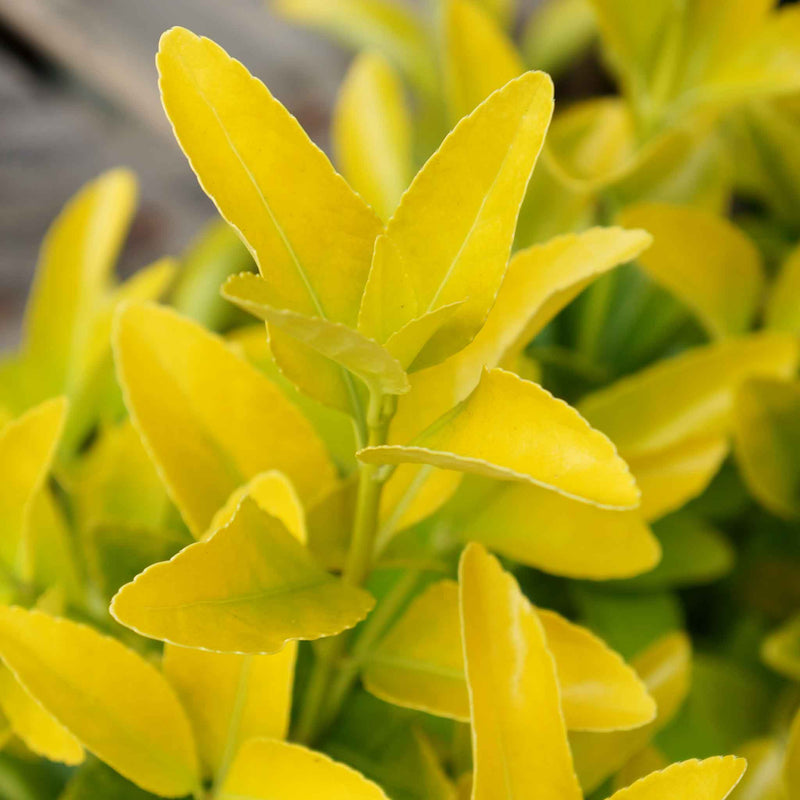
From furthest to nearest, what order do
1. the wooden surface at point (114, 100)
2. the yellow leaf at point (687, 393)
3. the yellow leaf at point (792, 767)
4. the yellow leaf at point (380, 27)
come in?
the wooden surface at point (114, 100) → the yellow leaf at point (380, 27) → the yellow leaf at point (687, 393) → the yellow leaf at point (792, 767)

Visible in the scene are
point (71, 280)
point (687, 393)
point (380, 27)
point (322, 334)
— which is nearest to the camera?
point (322, 334)

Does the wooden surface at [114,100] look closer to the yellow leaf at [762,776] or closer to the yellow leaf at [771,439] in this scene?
the yellow leaf at [771,439]

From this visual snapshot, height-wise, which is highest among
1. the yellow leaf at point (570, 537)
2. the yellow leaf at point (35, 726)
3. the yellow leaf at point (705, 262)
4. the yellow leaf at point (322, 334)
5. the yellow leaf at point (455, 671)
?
the yellow leaf at point (322, 334)

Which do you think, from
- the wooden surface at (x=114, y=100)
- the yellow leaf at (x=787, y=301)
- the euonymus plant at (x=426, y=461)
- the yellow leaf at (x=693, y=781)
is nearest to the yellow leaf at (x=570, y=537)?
the euonymus plant at (x=426, y=461)

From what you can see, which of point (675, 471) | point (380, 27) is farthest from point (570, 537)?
point (380, 27)

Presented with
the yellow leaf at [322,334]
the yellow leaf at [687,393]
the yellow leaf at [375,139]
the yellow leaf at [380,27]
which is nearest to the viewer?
the yellow leaf at [322,334]

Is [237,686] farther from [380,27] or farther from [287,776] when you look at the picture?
[380,27]

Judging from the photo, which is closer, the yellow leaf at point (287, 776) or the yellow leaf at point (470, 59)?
the yellow leaf at point (287, 776)

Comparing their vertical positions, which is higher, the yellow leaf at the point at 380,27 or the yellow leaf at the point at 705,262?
the yellow leaf at the point at 380,27
